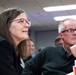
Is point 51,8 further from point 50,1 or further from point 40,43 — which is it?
point 40,43

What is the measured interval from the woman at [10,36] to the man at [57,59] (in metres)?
0.48

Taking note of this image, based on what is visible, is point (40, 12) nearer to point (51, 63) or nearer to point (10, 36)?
point (51, 63)

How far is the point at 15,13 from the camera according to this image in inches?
49.5

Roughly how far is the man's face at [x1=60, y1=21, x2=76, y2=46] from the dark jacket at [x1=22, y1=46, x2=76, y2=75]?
0.33ft

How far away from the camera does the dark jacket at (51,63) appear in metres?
1.62

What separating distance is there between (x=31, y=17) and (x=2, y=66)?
6814 mm

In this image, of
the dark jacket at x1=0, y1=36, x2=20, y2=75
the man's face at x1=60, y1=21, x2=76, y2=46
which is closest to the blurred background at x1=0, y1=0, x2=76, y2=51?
the man's face at x1=60, y1=21, x2=76, y2=46

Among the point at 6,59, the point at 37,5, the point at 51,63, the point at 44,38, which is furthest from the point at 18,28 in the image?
the point at 44,38

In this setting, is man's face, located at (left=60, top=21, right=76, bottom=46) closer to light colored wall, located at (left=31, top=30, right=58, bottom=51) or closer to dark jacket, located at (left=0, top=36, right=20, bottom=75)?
dark jacket, located at (left=0, top=36, right=20, bottom=75)

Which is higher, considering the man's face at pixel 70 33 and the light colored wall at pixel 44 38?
the man's face at pixel 70 33

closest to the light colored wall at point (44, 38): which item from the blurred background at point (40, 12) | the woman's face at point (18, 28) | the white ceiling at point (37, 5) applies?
the blurred background at point (40, 12)

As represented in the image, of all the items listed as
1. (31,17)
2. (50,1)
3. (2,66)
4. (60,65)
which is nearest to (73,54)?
(60,65)

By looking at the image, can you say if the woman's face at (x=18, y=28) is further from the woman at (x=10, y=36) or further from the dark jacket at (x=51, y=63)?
the dark jacket at (x=51, y=63)

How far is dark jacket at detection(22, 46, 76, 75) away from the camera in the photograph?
162 centimetres
